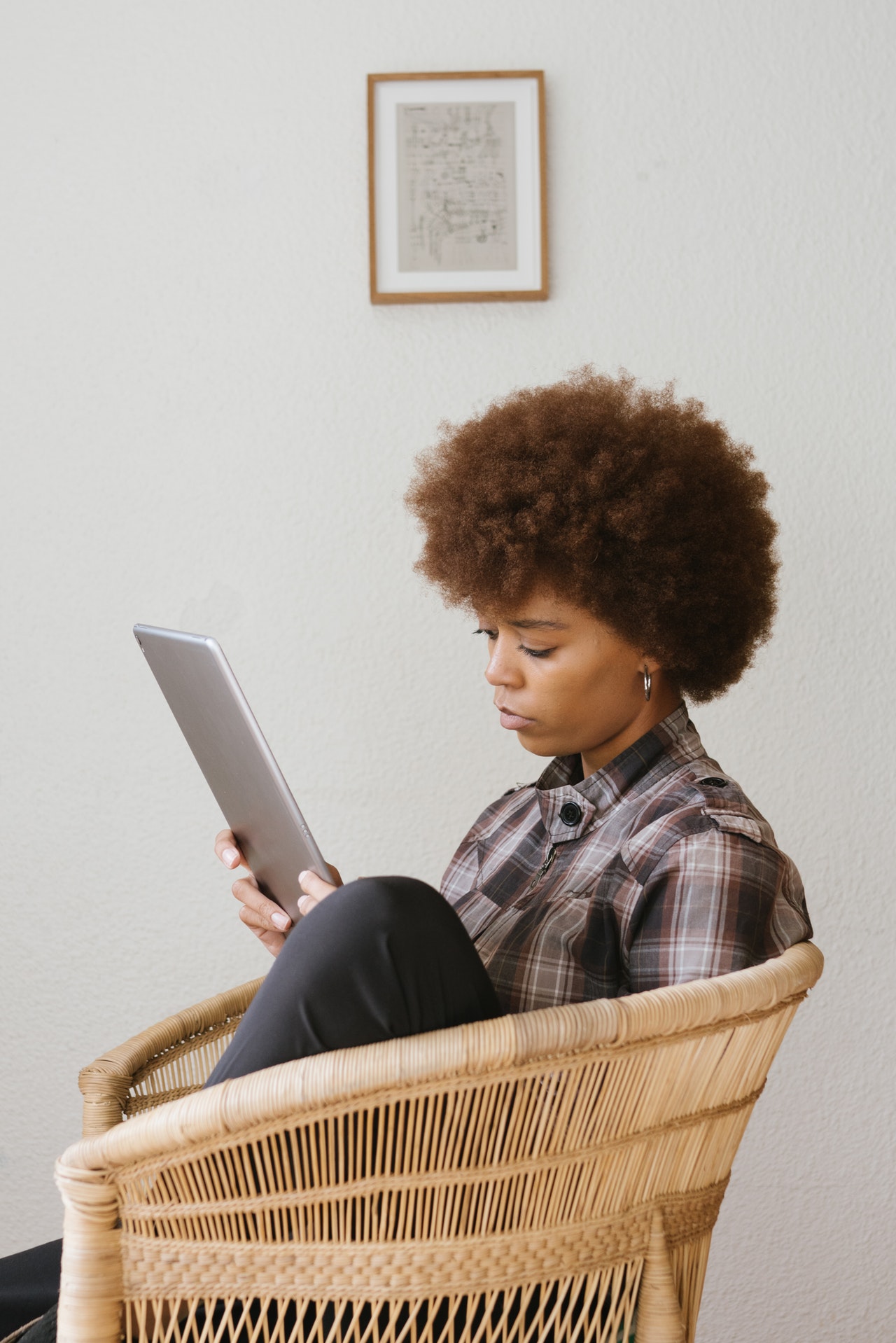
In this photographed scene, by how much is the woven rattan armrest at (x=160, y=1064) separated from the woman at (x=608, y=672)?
9 centimetres

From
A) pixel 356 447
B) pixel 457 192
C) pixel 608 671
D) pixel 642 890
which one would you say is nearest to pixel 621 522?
pixel 608 671

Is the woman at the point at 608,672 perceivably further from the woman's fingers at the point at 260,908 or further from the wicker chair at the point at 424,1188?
the wicker chair at the point at 424,1188

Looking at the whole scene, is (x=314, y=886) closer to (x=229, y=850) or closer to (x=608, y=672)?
(x=229, y=850)

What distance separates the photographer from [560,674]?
3.34 ft

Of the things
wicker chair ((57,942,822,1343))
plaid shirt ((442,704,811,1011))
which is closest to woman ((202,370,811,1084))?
plaid shirt ((442,704,811,1011))

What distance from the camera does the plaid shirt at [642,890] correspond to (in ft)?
2.70

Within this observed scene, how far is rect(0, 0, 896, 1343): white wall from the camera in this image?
149cm

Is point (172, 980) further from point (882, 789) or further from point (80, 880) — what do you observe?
point (882, 789)

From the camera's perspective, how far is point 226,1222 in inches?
27.4

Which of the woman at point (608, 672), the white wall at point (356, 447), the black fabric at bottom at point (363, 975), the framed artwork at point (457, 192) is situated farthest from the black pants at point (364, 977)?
the framed artwork at point (457, 192)

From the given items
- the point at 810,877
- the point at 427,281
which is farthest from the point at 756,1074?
the point at 427,281

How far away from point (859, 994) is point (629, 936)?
2.57 feet

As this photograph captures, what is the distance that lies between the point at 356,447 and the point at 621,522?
60 cm

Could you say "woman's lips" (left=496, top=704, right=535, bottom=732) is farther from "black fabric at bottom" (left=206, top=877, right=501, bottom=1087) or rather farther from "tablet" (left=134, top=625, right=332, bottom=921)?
"black fabric at bottom" (left=206, top=877, right=501, bottom=1087)
